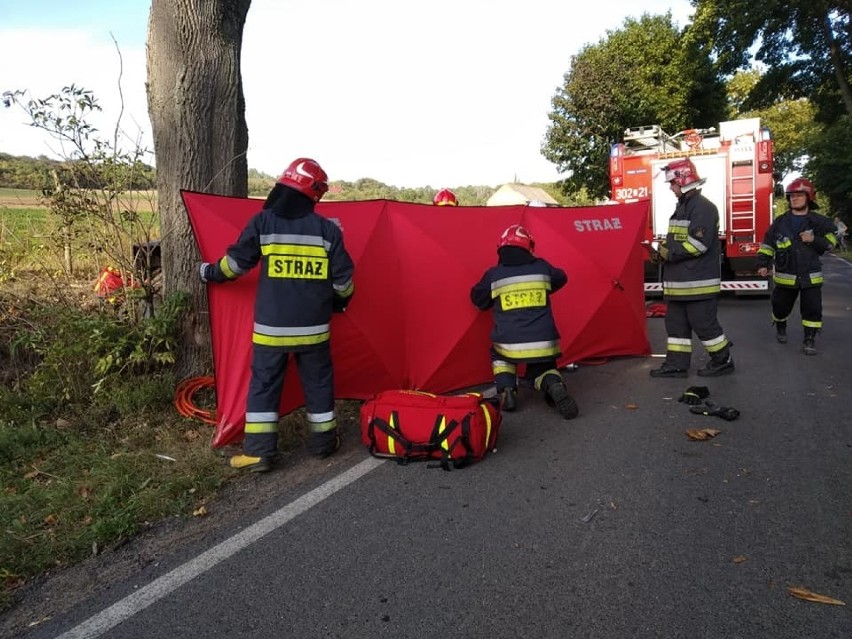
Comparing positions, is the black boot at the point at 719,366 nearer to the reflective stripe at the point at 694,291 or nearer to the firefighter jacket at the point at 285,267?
the reflective stripe at the point at 694,291

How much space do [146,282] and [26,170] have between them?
148 cm

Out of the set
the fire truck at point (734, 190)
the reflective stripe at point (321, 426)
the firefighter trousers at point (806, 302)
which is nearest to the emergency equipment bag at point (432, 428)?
the reflective stripe at point (321, 426)

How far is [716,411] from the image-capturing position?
4.91 metres

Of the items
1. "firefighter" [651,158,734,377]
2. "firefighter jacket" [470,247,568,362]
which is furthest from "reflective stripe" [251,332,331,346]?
"firefighter" [651,158,734,377]

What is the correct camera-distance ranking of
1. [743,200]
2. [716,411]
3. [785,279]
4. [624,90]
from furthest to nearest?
1. [624,90]
2. [743,200]
3. [785,279]
4. [716,411]

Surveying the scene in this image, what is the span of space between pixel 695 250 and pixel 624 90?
733 inches

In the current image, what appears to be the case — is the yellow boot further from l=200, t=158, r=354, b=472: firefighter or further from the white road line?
the white road line

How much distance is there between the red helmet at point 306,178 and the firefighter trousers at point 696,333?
13.1 ft

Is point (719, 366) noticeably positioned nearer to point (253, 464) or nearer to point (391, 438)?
point (391, 438)

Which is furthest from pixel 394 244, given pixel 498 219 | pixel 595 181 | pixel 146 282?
pixel 595 181

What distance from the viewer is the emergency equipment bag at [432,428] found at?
13.1 ft

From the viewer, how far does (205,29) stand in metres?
5.20

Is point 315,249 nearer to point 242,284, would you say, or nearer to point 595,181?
point 242,284

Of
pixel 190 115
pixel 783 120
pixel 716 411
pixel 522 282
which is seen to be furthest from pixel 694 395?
pixel 783 120
